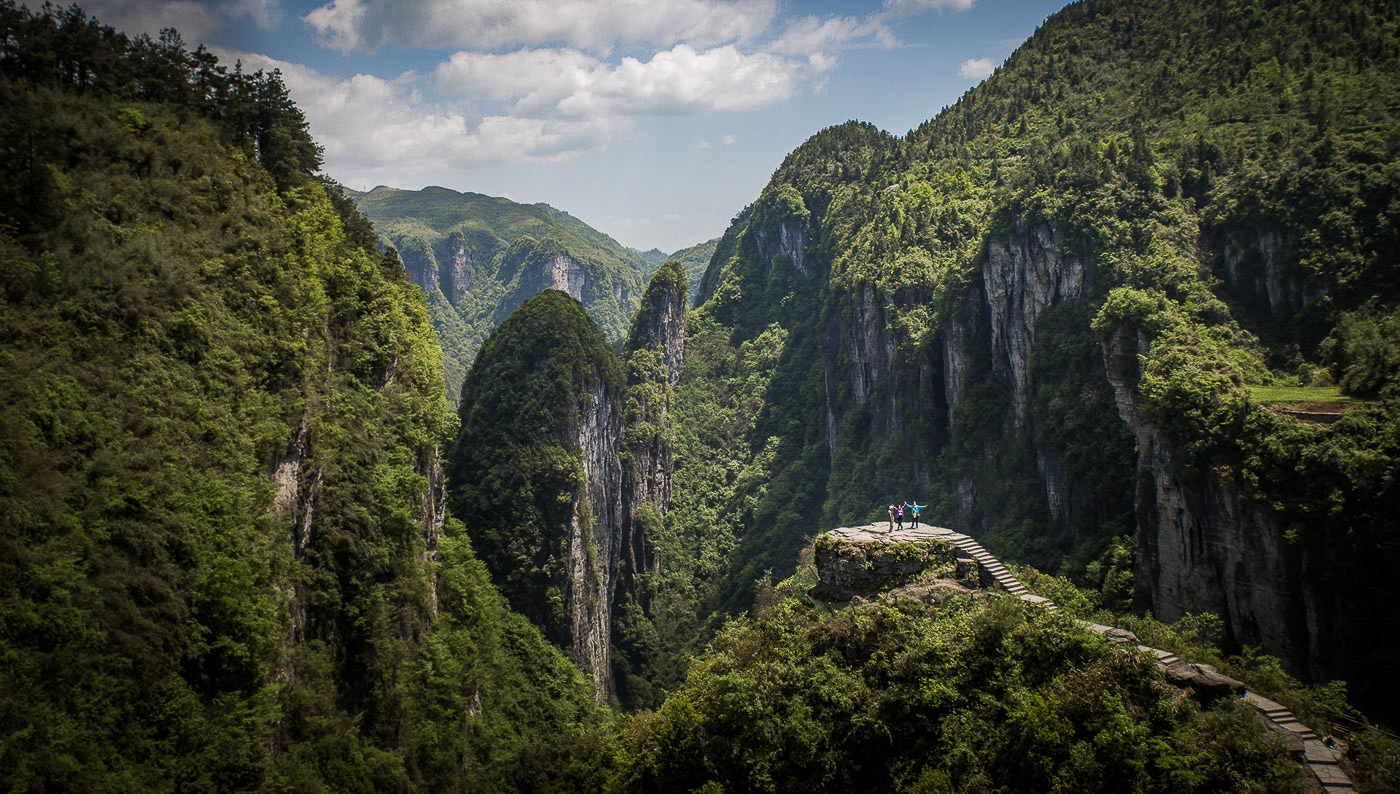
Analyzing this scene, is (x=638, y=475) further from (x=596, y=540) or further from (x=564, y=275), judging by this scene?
(x=564, y=275)

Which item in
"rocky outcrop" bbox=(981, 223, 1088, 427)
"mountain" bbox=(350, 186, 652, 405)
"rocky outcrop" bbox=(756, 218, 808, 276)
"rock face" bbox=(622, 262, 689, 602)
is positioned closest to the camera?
"rocky outcrop" bbox=(981, 223, 1088, 427)

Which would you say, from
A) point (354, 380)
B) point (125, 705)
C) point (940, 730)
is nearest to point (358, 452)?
point (354, 380)

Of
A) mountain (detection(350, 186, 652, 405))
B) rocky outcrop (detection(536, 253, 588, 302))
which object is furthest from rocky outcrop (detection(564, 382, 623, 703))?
rocky outcrop (detection(536, 253, 588, 302))

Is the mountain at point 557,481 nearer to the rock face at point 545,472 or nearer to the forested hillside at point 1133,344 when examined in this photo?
the rock face at point 545,472

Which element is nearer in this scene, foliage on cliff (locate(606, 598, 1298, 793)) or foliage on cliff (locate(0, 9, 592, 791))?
foliage on cliff (locate(0, 9, 592, 791))

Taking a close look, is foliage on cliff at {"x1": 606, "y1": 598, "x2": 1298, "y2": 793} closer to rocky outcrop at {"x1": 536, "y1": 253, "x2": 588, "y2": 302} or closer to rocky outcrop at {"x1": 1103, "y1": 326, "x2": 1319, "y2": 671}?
rocky outcrop at {"x1": 1103, "y1": 326, "x2": 1319, "y2": 671}

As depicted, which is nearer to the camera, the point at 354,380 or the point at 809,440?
the point at 354,380

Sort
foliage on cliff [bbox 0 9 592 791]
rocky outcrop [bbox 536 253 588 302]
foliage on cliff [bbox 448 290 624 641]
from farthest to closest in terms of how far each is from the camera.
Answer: rocky outcrop [bbox 536 253 588 302]
foliage on cliff [bbox 448 290 624 641]
foliage on cliff [bbox 0 9 592 791]

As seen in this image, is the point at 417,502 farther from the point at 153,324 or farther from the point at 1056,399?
the point at 1056,399
